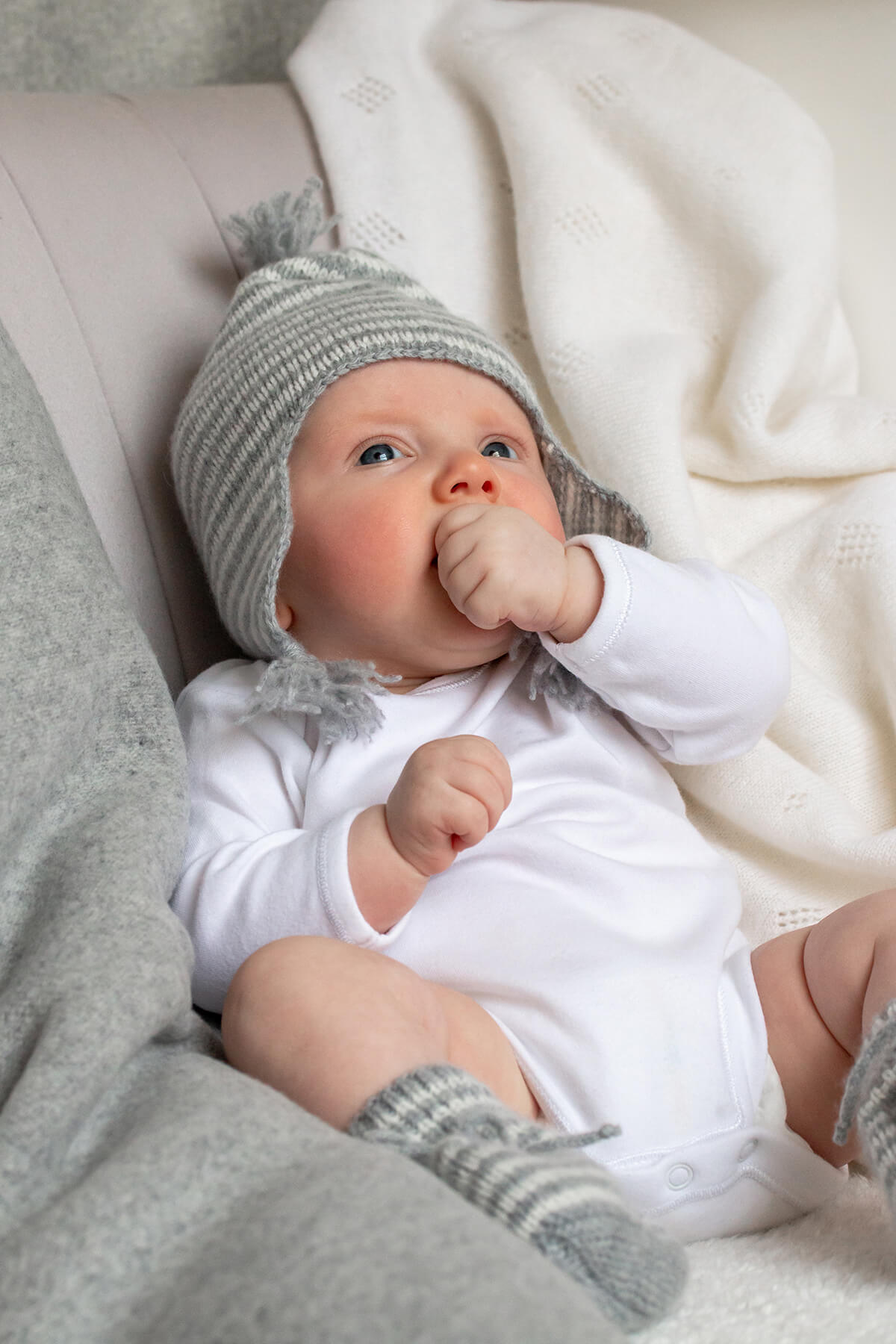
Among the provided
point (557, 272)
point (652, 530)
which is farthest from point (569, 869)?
point (557, 272)

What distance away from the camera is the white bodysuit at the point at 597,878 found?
0.88 metres

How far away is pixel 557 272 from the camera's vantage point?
4.46ft

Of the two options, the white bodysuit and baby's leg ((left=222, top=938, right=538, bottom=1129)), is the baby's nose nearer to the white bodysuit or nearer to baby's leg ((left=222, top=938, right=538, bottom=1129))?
the white bodysuit

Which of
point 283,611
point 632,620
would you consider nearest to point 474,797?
point 632,620

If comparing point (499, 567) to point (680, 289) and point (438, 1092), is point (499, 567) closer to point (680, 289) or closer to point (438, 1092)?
point (438, 1092)

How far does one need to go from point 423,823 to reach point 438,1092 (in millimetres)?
219

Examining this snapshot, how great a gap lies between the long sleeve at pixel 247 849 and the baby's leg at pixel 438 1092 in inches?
3.4

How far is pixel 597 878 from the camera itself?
3.18ft

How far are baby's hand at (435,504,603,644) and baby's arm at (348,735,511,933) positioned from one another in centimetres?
12

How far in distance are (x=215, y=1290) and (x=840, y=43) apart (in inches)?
59.8

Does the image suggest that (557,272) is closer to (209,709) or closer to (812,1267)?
(209,709)

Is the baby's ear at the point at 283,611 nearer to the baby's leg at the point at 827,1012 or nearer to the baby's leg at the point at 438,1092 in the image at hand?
the baby's leg at the point at 438,1092

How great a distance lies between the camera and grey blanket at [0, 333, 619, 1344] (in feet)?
1.73

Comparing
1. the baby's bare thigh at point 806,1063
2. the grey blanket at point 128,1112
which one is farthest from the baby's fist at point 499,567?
the baby's bare thigh at point 806,1063
